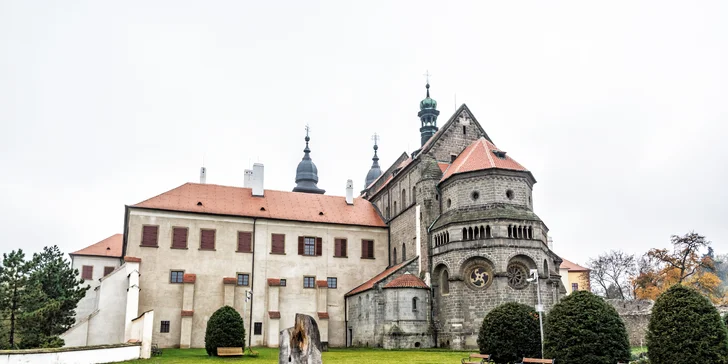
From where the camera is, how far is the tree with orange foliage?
193 ft

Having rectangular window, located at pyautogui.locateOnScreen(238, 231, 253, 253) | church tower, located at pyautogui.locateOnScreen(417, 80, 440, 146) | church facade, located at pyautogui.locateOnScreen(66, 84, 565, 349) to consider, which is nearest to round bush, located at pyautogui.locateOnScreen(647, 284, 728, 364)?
church facade, located at pyautogui.locateOnScreen(66, 84, 565, 349)

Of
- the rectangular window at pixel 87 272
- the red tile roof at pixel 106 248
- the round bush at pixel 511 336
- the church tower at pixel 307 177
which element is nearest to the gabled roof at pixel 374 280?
the round bush at pixel 511 336

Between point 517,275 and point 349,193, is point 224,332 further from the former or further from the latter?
point 349,193

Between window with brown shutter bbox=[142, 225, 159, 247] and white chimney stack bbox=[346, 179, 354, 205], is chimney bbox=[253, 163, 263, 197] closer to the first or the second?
white chimney stack bbox=[346, 179, 354, 205]

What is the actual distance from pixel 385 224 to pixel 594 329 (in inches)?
1167

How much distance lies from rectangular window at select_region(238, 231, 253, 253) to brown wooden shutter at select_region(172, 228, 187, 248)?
12.7ft

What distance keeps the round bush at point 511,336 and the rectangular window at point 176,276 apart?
2512 cm

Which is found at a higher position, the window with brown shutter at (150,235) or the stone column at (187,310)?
the window with brown shutter at (150,235)

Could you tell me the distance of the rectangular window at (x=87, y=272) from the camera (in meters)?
55.9

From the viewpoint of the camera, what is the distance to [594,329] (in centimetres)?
1948

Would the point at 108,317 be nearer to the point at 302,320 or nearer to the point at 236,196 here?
the point at 236,196

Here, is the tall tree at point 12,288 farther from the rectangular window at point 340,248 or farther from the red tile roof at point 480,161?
the red tile roof at point 480,161

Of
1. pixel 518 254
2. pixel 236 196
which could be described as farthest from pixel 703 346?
pixel 236 196

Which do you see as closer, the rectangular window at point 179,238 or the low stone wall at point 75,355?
the low stone wall at point 75,355
